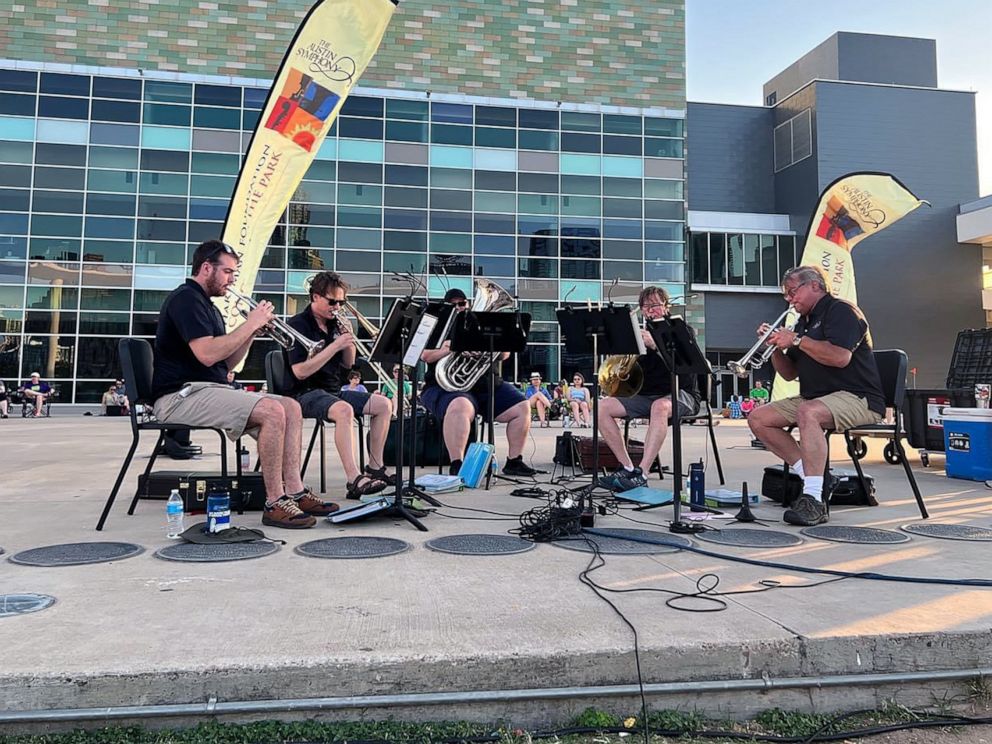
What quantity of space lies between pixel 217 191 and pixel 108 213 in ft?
12.5

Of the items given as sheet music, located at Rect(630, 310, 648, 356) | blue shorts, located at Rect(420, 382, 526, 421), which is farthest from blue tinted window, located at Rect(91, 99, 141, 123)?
sheet music, located at Rect(630, 310, 648, 356)


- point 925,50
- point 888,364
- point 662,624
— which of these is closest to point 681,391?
point 888,364

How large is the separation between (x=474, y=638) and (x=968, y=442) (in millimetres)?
6378

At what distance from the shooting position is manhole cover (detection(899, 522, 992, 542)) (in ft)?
12.8

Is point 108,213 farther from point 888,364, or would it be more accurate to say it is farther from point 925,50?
point 925,50

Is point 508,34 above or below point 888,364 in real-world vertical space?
above

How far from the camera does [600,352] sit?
548 centimetres

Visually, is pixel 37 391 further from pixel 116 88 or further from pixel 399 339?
pixel 399 339

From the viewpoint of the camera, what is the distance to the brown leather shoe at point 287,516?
13.4 ft

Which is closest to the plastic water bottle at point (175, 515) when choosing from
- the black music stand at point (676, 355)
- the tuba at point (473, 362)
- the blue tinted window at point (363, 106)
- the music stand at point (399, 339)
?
the music stand at point (399, 339)

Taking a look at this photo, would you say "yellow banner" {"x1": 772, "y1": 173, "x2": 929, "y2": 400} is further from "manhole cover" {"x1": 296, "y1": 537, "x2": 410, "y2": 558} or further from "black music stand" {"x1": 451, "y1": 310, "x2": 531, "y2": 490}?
"manhole cover" {"x1": 296, "y1": 537, "x2": 410, "y2": 558}

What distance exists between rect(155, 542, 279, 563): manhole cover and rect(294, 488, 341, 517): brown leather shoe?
750 mm

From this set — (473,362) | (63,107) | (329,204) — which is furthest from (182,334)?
(63,107)

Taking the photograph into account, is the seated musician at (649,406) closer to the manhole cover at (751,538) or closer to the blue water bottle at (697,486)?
the blue water bottle at (697,486)
